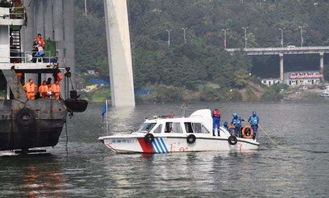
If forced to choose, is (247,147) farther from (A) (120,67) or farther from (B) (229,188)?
(A) (120,67)

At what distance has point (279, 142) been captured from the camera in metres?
70.1

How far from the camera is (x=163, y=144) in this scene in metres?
56.9

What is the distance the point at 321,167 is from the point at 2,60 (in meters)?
17.3

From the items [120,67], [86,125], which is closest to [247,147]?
[86,125]

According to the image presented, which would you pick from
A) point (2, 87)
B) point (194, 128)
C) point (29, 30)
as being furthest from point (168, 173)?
point (29, 30)

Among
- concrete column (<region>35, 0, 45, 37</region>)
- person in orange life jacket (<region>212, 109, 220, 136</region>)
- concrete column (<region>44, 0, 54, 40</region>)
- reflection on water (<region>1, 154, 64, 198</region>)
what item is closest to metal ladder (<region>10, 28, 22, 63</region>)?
reflection on water (<region>1, 154, 64, 198</region>)

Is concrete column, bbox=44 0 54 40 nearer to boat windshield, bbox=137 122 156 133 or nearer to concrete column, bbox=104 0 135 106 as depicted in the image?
concrete column, bbox=104 0 135 106

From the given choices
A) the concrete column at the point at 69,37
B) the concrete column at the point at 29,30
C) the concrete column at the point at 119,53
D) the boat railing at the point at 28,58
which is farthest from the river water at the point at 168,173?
the concrete column at the point at 119,53

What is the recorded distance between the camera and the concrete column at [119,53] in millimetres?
156125

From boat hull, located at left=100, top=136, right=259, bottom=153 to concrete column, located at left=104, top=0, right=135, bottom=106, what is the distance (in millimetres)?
98574

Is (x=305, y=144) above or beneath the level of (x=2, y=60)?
beneath

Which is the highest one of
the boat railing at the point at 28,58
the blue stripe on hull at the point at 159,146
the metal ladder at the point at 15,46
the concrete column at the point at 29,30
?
the concrete column at the point at 29,30

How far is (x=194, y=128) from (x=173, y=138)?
1167 millimetres

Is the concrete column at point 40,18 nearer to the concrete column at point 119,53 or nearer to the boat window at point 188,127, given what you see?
the concrete column at point 119,53
